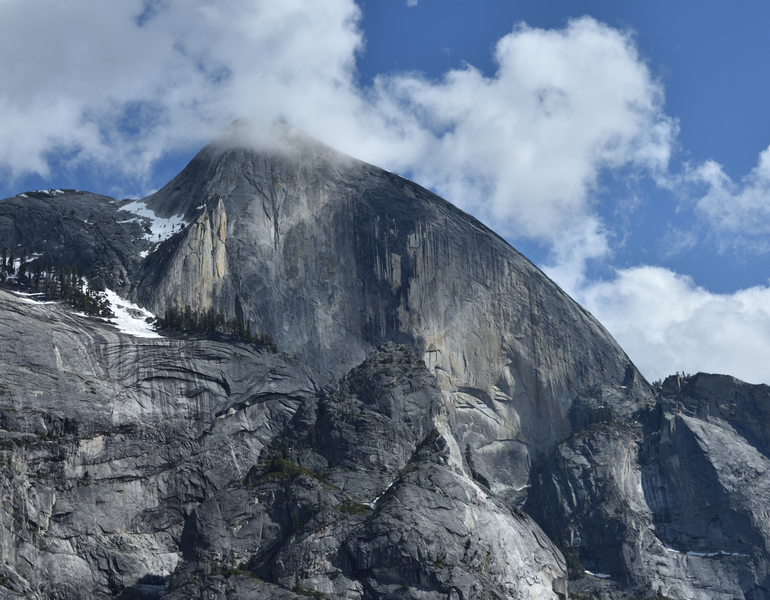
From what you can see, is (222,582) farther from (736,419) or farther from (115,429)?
(736,419)

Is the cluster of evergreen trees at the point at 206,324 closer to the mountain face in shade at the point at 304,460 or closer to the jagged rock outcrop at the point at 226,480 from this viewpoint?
the mountain face in shade at the point at 304,460

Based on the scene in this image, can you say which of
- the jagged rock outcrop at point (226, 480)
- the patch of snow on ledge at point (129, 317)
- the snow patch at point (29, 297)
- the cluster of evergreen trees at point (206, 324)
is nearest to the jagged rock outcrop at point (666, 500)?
the jagged rock outcrop at point (226, 480)

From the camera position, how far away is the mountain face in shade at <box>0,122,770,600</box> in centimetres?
13950

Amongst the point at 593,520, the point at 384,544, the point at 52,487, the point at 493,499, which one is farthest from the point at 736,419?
the point at 52,487

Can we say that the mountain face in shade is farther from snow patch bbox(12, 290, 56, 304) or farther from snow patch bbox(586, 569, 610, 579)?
snow patch bbox(12, 290, 56, 304)

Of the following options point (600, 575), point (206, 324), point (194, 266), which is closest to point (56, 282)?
point (206, 324)

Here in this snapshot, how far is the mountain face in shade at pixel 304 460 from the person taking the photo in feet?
458

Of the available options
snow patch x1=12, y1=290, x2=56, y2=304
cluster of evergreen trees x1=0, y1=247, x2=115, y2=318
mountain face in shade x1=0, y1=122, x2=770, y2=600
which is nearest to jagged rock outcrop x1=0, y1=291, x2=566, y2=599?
mountain face in shade x1=0, y1=122, x2=770, y2=600

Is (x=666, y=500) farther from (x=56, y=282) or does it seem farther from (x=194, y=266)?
(x=56, y=282)

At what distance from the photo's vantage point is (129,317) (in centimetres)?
17462

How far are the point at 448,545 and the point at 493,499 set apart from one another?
18697 mm

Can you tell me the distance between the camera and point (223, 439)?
161375 millimetres

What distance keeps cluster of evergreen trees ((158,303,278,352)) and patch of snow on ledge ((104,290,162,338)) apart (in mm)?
2823

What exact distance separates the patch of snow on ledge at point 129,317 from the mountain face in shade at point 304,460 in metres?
1.53
